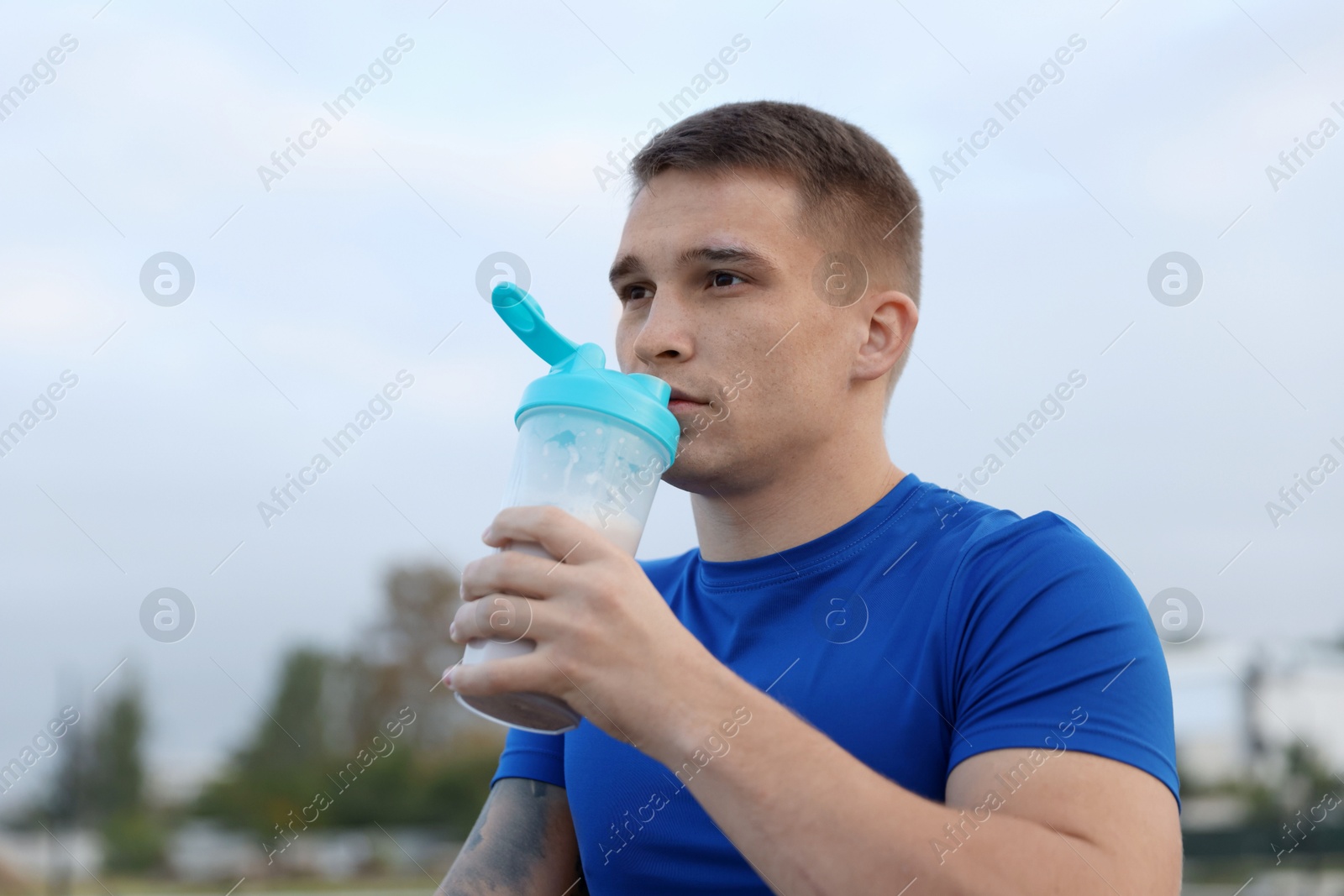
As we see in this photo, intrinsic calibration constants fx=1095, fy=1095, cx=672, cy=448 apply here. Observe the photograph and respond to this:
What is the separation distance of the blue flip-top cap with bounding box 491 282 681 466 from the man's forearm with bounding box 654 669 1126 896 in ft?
1.56

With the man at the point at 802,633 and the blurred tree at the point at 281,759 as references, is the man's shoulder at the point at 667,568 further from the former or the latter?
the blurred tree at the point at 281,759

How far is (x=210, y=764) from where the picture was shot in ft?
182

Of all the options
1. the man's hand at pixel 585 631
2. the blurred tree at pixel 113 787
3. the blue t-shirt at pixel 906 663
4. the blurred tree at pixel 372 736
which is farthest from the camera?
the blurred tree at pixel 113 787

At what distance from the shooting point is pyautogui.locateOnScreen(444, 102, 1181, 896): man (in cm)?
158

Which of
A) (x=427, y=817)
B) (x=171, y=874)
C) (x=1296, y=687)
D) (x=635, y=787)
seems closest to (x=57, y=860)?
(x=171, y=874)

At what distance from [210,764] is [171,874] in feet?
27.9

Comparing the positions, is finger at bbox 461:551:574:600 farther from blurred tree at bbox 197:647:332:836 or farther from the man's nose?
blurred tree at bbox 197:647:332:836

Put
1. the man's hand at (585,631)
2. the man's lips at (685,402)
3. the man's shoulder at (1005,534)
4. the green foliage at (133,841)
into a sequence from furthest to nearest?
the green foliage at (133,841) → the man's lips at (685,402) → the man's shoulder at (1005,534) → the man's hand at (585,631)

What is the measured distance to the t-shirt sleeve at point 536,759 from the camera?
2.69m

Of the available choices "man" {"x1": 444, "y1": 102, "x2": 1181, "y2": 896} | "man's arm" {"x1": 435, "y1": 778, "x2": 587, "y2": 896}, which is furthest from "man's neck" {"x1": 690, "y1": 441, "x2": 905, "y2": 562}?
"man's arm" {"x1": 435, "y1": 778, "x2": 587, "y2": 896}

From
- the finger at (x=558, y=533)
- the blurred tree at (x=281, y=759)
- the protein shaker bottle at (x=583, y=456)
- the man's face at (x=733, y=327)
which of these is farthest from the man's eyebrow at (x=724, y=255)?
the blurred tree at (x=281, y=759)

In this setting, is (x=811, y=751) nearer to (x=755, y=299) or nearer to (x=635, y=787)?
(x=635, y=787)

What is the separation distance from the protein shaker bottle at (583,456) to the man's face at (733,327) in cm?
43

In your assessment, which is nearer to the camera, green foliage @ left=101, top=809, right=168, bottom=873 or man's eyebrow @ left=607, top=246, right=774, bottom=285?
man's eyebrow @ left=607, top=246, right=774, bottom=285
